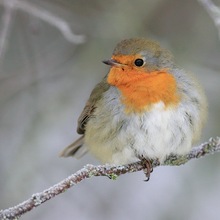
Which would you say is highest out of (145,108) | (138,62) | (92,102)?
(138,62)

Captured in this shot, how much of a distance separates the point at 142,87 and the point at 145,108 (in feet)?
0.62

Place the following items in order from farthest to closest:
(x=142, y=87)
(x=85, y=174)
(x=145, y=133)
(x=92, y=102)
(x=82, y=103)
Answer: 1. (x=82, y=103)
2. (x=92, y=102)
3. (x=142, y=87)
4. (x=145, y=133)
5. (x=85, y=174)

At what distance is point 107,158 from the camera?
459 centimetres

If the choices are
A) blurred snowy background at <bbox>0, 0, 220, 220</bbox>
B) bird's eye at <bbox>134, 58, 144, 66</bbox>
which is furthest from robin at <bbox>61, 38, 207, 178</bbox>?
blurred snowy background at <bbox>0, 0, 220, 220</bbox>

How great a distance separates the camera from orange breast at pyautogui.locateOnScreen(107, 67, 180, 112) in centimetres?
436

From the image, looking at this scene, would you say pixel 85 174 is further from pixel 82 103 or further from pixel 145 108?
pixel 82 103

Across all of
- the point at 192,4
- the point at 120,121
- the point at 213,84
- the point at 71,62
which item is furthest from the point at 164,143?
the point at 192,4

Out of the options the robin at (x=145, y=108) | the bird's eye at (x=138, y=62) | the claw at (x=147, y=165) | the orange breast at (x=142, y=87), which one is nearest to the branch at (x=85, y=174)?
the claw at (x=147, y=165)

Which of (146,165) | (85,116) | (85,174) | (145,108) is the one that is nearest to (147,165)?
(146,165)

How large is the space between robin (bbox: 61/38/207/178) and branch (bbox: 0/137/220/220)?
0.53 feet

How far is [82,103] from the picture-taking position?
726cm

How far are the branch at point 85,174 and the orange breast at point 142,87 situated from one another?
0.44 m

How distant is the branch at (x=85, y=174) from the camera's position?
9.46 ft

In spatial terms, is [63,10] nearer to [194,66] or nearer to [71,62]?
[71,62]
